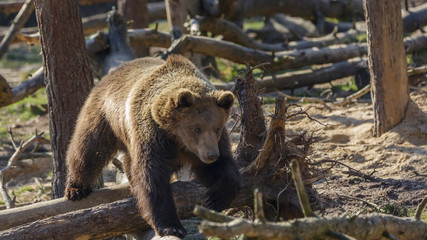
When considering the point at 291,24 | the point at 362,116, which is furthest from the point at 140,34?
the point at 291,24

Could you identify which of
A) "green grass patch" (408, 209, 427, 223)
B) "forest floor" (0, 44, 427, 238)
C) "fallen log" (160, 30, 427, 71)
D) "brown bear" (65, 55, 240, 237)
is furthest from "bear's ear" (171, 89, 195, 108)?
"fallen log" (160, 30, 427, 71)

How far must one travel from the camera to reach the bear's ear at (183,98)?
5215mm

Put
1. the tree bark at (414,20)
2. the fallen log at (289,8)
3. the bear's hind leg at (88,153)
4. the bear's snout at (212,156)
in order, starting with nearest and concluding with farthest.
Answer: the bear's snout at (212,156)
the bear's hind leg at (88,153)
the tree bark at (414,20)
the fallen log at (289,8)

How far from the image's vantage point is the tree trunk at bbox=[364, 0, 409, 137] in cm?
784

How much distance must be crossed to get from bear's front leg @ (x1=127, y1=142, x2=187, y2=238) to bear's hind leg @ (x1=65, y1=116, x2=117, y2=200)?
880 mm

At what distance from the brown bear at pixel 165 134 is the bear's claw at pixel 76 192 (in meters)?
0.14

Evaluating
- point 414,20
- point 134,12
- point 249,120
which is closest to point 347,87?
point 414,20

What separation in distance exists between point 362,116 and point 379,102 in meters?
0.93

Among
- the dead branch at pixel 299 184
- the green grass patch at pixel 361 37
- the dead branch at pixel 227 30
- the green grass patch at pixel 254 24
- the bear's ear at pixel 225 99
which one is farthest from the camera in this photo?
the green grass patch at pixel 254 24

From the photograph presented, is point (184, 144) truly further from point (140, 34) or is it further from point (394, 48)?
point (140, 34)

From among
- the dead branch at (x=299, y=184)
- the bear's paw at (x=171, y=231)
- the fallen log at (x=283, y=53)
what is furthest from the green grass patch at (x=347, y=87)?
the dead branch at (x=299, y=184)

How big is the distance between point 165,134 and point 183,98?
→ 1.39ft

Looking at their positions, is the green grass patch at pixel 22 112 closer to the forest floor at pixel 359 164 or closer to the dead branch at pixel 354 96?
the forest floor at pixel 359 164

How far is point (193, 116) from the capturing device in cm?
540
